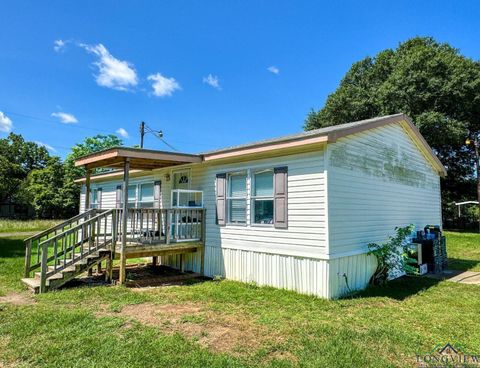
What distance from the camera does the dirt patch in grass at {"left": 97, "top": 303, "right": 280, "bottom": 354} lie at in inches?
156

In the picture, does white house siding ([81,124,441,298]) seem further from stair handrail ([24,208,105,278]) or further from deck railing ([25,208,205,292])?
stair handrail ([24,208,105,278])

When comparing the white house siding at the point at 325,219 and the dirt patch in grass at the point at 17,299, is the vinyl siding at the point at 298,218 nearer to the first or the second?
the white house siding at the point at 325,219

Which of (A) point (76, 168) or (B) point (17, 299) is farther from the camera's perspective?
(A) point (76, 168)

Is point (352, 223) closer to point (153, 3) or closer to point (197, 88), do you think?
point (153, 3)

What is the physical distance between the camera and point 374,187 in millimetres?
7875

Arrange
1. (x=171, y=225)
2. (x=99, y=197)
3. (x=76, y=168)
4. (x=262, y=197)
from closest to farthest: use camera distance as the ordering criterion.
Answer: (x=262, y=197), (x=171, y=225), (x=99, y=197), (x=76, y=168)

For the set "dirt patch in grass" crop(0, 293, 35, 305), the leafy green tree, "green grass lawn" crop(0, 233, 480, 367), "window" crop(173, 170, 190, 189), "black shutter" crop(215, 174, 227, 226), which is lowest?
"dirt patch in grass" crop(0, 293, 35, 305)

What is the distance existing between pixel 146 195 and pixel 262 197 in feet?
19.0

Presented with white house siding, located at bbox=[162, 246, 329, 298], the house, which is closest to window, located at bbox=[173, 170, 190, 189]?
the house

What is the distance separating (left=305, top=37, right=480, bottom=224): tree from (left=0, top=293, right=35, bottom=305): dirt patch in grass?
23.0 meters

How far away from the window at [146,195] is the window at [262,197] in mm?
4959

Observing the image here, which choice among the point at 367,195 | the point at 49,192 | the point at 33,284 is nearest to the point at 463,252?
the point at 367,195

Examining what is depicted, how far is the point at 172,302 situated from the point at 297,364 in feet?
10.3

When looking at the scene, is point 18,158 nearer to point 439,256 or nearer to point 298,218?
point 298,218
